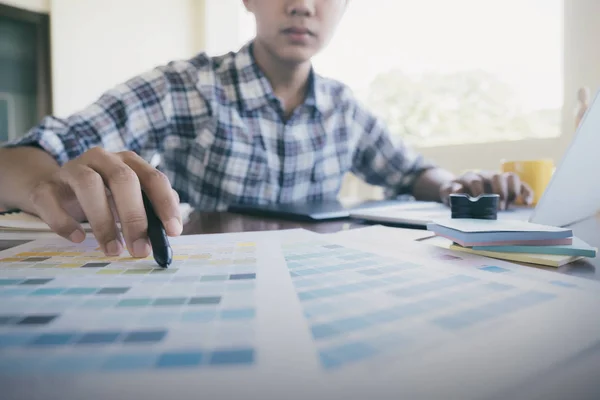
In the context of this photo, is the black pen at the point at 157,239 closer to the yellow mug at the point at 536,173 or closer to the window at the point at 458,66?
the yellow mug at the point at 536,173

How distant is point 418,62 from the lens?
171 cm

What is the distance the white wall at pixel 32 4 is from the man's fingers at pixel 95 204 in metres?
2.29

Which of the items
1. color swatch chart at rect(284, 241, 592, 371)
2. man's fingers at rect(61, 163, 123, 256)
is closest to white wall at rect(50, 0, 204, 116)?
man's fingers at rect(61, 163, 123, 256)

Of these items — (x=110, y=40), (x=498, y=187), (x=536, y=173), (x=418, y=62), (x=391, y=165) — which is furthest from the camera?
(x=110, y=40)

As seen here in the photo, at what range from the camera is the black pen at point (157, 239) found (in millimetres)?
270

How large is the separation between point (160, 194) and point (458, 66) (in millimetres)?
1565

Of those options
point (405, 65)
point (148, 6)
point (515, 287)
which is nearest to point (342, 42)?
point (405, 65)

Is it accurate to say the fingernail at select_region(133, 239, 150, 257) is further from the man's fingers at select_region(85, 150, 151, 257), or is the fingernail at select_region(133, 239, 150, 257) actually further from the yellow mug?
the yellow mug

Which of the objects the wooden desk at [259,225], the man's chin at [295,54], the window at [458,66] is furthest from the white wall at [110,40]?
the wooden desk at [259,225]

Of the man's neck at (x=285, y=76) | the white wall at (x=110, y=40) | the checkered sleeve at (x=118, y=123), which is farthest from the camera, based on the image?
the white wall at (x=110, y=40)

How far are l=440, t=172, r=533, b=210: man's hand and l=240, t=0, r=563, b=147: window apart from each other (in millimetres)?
733

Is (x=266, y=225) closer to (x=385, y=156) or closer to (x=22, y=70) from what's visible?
(x=385, y=156)

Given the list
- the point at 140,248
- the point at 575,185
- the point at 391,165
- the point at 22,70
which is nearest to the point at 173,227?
the point at 140,248

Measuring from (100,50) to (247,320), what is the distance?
2.63 metres
